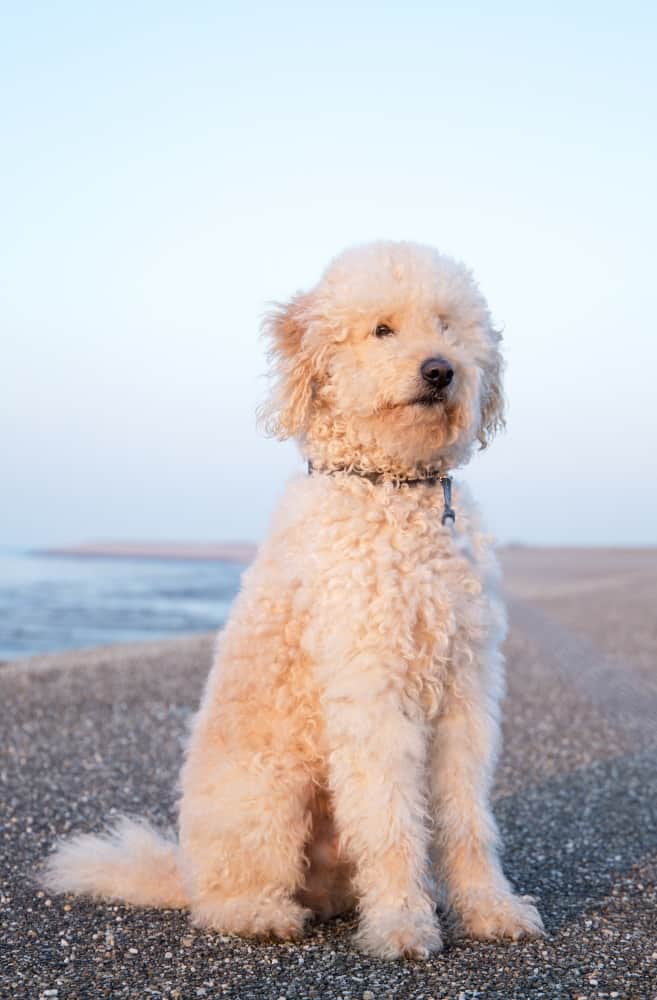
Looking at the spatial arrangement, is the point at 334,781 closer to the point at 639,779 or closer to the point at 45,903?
the point at 45,903

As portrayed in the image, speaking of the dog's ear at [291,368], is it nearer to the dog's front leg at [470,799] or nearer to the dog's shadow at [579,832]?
the dog's front leg at [470,799]

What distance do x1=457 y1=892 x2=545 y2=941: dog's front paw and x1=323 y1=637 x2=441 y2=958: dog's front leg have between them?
24cm

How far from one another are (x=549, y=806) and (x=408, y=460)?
3.45m

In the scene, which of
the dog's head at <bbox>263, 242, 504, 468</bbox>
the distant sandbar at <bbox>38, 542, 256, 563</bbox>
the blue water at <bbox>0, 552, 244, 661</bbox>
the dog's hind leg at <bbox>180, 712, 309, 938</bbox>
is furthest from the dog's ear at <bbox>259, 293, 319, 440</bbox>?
the distant sandbar at <bbox>38, 542, 256, 563</bbox>

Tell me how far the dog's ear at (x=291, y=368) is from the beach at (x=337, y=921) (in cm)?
206

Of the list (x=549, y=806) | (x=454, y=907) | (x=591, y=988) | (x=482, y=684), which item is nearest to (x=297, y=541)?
(x=482, y=684)

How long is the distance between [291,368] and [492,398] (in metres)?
0.87

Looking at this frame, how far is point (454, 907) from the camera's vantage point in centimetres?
439

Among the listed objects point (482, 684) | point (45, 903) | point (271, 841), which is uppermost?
point (482, 684)

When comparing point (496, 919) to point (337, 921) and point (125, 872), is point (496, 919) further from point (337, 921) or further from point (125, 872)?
point (125, 872)

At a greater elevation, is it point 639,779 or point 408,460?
point 408,460

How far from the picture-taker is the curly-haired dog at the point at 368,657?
13.4ft

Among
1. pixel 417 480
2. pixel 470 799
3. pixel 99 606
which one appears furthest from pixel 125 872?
pixel 99 606

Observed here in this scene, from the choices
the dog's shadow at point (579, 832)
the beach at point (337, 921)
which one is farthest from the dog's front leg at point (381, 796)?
the dog's shadow at point (579, 832)
